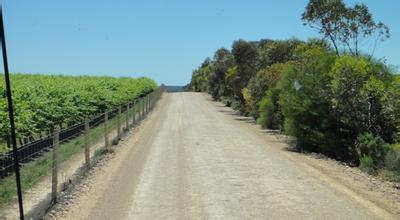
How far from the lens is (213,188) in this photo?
1298 centimetres

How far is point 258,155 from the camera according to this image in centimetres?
1905

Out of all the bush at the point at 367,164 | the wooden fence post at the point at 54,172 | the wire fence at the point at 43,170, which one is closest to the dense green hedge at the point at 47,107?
the wire fence at the point at 43,170

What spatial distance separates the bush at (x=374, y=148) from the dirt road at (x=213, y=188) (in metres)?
2.15

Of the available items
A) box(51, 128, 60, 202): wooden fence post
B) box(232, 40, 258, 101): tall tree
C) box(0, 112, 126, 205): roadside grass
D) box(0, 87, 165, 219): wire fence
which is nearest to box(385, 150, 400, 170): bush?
box(0, 87, 165, 219): wire fence

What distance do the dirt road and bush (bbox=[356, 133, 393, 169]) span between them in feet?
7.04

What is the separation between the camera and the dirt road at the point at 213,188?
10578 millimetres

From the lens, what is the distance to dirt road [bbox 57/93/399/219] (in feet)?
34.7

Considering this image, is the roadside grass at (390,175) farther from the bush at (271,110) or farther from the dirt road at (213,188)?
the bush at (271,110)

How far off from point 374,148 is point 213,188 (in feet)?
23.1

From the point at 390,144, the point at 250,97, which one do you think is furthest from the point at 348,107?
the point at 250,97

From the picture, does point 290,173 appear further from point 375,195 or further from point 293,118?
point 293,118

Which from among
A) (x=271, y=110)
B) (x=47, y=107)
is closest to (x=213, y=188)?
(x=47, y=107)

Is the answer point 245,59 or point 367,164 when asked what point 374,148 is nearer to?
point 367,164

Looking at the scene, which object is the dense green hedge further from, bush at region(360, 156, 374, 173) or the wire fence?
bush at region(360, 156, 374, 173)
